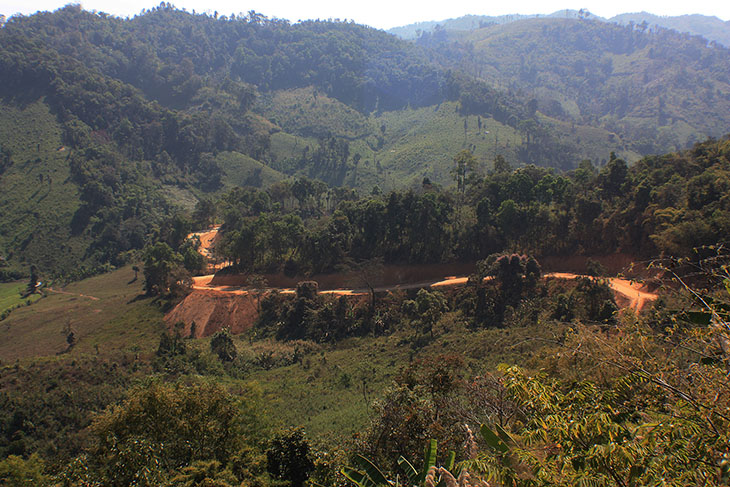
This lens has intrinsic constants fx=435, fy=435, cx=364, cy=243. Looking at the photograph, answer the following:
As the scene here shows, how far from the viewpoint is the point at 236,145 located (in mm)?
115938

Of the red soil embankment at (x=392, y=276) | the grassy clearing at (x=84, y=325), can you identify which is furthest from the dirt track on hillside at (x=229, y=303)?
the grassy clearing at (x=84, y=325)

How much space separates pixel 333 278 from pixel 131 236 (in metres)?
50.7

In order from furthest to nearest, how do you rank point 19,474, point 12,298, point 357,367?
point 12,298 → point 357,367 → point 19,474

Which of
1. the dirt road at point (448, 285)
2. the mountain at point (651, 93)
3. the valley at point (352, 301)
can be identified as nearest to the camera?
the valley at point (352, 301)

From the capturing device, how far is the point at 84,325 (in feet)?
139

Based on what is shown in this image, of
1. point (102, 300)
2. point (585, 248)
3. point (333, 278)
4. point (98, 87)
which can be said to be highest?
point (98, 87)

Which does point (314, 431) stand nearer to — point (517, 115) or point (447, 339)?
point (447, 339)

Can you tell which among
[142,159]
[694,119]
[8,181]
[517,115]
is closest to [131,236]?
[8,181]

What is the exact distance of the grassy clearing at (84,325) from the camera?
123ft

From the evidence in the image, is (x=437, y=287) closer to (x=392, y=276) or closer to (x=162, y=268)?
(x=392, y=276)

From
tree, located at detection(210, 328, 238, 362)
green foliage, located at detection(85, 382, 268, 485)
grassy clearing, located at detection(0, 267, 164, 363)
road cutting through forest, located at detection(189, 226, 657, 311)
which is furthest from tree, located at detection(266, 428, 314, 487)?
grassy clearing, located at detection(0, 267, 164, 363)

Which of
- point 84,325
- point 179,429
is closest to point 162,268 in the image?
point 84,325

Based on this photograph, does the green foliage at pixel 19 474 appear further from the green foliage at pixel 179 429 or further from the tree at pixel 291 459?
the tree at pixel 291 459

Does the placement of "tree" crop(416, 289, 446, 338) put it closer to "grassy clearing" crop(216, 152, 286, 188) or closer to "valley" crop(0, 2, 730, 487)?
"valley" crop(0, 2, 730, 487)
